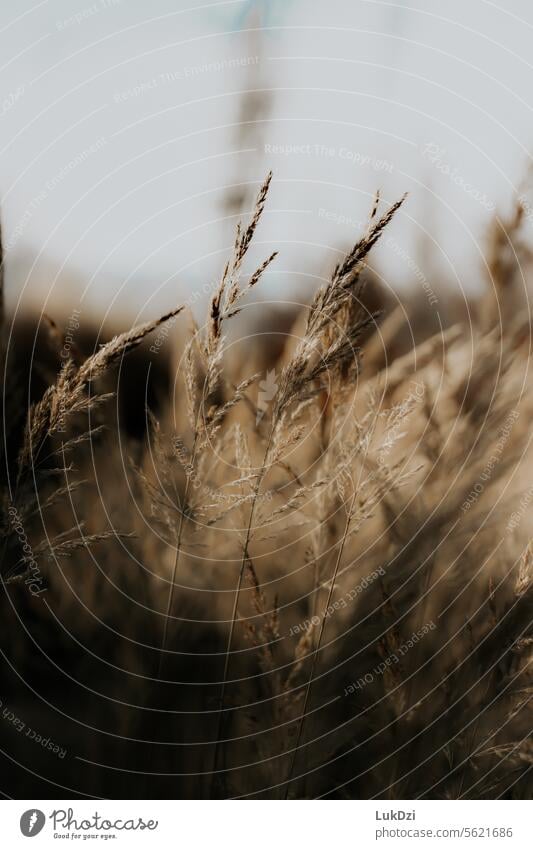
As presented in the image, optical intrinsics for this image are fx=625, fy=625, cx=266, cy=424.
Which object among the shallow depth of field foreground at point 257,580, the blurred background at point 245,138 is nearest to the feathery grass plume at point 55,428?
the shallow depth of field foreground at point 257,580

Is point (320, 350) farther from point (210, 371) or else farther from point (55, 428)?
point (55, 428)

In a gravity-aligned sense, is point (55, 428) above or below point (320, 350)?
below

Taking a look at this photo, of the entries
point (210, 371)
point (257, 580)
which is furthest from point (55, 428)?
point (257, 580)

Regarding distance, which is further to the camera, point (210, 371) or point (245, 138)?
point (245, 138)

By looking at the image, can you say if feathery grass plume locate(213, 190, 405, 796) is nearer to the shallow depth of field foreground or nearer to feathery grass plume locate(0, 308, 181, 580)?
the shallow depth of field foreground

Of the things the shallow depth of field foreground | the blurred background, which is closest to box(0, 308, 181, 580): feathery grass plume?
the shallow depth of field foreground

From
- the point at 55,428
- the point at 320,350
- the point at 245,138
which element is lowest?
the point at 55,428

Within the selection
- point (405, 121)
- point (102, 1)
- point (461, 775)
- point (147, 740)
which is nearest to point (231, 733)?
point (147, 740)
